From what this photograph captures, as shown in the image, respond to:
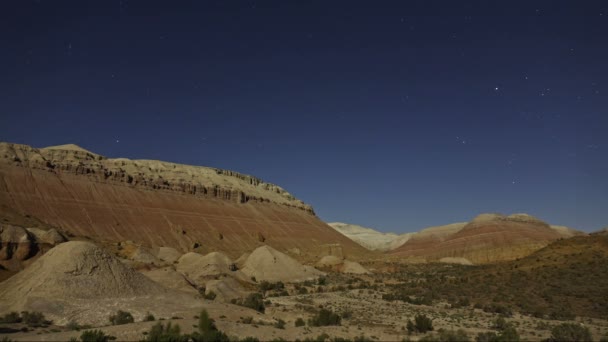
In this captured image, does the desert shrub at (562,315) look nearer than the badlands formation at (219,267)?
No

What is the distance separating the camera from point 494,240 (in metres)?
96.1

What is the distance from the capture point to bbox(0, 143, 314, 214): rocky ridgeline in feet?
236

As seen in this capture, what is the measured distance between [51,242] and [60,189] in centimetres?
3332

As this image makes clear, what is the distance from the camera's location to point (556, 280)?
3438cm

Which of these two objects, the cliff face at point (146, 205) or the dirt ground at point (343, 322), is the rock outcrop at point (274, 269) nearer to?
the dirt ground at point (343, 322)

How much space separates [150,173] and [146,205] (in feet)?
48.1

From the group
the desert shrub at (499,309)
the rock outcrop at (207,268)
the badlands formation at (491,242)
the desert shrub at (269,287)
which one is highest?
the badlands formation at (491,242)

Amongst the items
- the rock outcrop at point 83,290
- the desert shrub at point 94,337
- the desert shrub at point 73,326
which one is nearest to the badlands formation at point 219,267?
the rock outcrop at point 83,290

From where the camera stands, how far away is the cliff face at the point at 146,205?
63.4 metres

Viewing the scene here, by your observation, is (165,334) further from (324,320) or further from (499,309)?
(499,309)

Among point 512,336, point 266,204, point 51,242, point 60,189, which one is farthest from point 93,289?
point 266,204

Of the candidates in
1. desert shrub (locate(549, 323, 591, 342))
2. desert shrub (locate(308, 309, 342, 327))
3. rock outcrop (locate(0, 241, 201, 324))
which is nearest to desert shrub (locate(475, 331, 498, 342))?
desert shrub (locate(549, 323, 591, 342))

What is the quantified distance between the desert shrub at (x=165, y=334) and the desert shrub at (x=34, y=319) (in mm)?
5360

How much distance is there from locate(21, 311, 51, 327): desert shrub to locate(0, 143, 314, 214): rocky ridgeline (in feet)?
195
